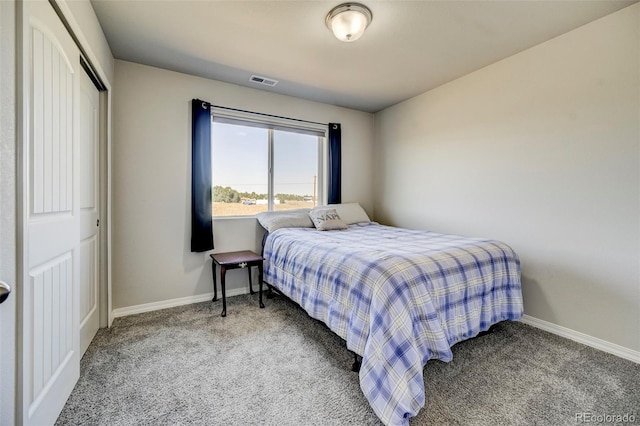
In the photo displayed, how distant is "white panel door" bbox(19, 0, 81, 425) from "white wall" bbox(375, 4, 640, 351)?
3.37 metres

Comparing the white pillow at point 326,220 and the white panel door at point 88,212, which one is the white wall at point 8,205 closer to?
the white panel door at point 88,212

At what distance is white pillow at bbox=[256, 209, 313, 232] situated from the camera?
3148 mm

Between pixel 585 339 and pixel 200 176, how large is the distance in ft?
12.3

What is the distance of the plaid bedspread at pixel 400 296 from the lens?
1.37 meters

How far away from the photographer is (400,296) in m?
1.50

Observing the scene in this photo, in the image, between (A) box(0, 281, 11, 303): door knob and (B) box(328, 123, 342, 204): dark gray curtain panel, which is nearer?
(A) box(0, 281, 11, 303): door knob

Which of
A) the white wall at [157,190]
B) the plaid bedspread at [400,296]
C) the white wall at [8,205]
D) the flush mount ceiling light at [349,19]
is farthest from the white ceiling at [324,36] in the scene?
the plaid bedspread at [400,296]

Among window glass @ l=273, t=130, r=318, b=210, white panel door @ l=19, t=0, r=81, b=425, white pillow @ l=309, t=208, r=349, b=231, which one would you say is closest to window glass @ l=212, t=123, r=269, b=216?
window glass @ l=273, t=130, r=318, b=210

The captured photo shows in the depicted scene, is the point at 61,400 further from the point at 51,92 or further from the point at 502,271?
the point at 502,271

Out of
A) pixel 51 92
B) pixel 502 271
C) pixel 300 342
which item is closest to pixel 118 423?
pixel 300 342

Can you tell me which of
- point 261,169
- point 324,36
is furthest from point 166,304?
point 324,36

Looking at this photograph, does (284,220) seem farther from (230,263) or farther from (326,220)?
(230,263)

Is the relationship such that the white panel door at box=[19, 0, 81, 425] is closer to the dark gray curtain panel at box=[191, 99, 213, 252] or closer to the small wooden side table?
the small wooden side table

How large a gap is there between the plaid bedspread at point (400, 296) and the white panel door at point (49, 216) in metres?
1.45
